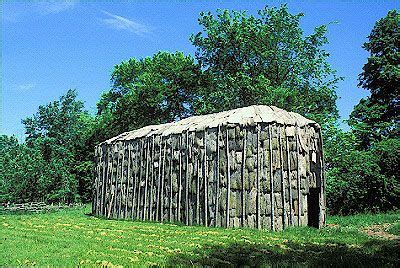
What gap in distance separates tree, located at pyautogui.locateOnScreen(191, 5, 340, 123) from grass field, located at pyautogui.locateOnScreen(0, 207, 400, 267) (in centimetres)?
1928

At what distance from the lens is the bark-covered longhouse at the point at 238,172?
18.7 metres

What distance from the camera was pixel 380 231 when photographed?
17.9 metres

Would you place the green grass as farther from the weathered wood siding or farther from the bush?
the bush

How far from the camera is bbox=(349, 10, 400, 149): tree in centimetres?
3338

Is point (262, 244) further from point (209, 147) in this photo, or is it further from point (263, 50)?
point (263, 50)

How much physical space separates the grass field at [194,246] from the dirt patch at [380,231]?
4cm

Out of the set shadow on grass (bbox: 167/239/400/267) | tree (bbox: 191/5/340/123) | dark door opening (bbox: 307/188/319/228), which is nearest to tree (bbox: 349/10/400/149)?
tree (bbox: 191/5/340/123)

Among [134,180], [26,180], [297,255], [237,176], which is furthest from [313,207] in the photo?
[26,180]

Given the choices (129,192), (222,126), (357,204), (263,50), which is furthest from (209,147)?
(263,50)

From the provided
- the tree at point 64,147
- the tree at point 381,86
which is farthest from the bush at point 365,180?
the tree at point 64,147

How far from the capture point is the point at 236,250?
12.5 m

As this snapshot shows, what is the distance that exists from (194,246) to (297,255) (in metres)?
2.85

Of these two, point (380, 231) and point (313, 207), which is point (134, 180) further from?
point (380, 231)

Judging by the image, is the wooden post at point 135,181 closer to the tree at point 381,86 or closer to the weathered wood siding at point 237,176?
the weathered wood siding at point 237,176
